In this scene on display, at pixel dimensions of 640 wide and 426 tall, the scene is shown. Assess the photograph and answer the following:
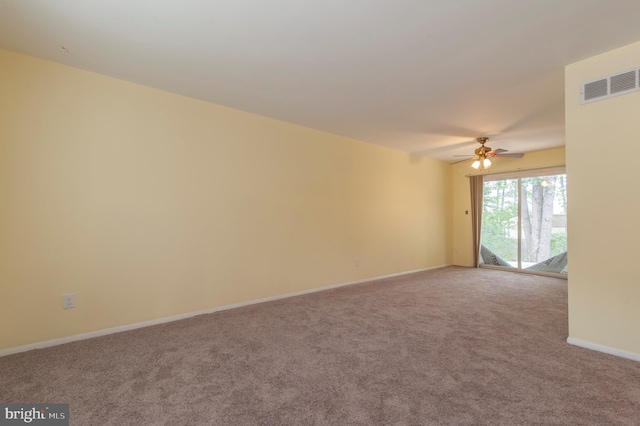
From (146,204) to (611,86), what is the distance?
429 centimetres

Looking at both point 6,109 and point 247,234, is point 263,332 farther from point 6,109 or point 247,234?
point 6,109

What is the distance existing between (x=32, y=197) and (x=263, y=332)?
229 cm

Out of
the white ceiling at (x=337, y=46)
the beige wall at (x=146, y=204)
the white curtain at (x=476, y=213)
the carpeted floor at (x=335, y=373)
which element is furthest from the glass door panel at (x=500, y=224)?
the beige wall at (x=146, y=204)

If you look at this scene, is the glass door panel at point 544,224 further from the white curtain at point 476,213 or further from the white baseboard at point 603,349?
the white baseboard at point 603,349

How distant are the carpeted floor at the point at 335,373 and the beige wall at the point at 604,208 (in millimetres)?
264

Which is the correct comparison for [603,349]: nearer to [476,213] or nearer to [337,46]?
[337,46]

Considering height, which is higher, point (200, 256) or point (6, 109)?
point (6, 109)

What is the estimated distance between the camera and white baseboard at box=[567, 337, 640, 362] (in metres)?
2.15

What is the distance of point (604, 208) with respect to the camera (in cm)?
230

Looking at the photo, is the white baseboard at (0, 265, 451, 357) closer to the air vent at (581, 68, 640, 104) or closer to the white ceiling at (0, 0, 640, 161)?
the white ceiling at (0, 0, 640, 161)

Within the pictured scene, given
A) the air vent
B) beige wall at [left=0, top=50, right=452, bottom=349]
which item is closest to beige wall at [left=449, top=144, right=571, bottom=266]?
beige wall at [left=0, top=50, right=452, bottom=349]

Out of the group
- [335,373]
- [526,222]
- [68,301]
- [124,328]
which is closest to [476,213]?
[526,222]

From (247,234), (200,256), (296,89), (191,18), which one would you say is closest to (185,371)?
(200,256)

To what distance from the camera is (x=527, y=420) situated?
1.50 metres
